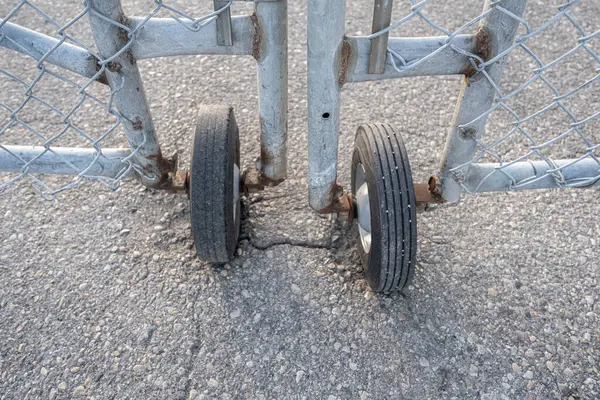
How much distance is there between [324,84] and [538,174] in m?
0.90

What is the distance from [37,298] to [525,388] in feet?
6.22

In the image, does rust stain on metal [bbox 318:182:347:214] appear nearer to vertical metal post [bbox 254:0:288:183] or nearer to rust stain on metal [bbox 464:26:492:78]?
vertical metal post [bbox 254:0:288:183]

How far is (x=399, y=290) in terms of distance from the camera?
2.10 metres

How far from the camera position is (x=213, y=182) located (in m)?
→ 1.87

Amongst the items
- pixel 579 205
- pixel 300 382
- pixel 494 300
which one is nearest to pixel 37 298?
pixel 300 382

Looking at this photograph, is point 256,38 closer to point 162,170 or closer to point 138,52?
point 138,52

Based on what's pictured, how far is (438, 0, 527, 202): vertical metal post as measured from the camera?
1.45 meters

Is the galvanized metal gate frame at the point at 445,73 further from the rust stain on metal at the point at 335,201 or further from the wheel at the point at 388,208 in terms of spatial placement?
the wheel at the point at 388,208

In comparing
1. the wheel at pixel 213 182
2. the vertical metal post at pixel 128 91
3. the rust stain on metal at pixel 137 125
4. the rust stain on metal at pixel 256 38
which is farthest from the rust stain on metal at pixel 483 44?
the rust stain on metal at pixel 137 125

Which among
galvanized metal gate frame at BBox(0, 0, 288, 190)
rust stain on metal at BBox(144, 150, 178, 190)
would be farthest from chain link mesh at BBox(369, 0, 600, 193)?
rust stain on metal at BBox(144, 150, 178, 190)

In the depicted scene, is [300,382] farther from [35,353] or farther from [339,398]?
[35,353]

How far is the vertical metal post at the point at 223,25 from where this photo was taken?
1.46m

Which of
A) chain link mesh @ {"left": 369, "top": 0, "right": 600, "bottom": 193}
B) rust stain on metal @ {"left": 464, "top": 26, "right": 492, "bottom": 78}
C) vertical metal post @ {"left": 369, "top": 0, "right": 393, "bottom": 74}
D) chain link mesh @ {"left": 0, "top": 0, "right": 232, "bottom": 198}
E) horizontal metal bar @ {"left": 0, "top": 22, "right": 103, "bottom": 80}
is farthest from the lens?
Answer: chain link mesh @ {"left": 369, "top": 0, "right": 600, "bottom": 193}

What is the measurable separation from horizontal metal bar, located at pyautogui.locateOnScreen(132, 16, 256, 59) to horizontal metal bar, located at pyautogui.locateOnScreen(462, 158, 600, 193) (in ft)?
3.15
